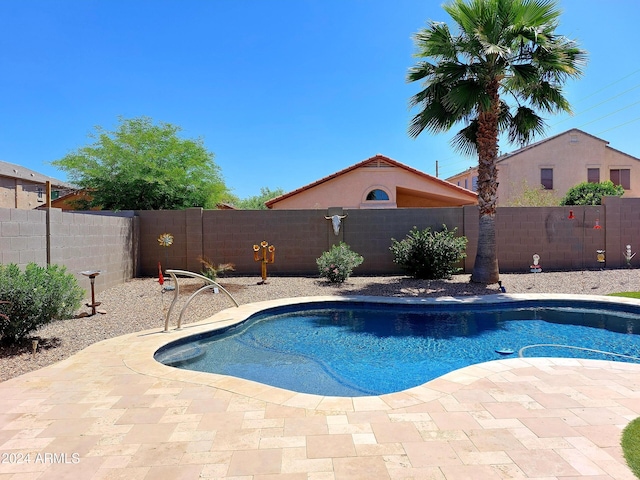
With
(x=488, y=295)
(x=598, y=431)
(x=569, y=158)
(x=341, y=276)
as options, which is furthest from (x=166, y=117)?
(x=569, y=158)

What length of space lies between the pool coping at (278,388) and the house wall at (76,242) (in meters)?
2.79

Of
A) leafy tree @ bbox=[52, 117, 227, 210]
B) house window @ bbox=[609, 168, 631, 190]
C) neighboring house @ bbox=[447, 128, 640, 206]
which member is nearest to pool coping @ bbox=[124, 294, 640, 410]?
leafy tree @ bbox=[52, 117, 227, 210]

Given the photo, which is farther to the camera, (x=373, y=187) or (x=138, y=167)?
(x=373, y=187)

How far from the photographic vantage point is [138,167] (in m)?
15.2

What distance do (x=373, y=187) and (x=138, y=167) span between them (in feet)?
36.6

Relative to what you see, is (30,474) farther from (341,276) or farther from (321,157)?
(321,157)

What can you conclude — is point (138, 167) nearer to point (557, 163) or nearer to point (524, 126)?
point (524, 126)

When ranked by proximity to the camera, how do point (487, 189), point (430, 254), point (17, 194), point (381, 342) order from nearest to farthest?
point (381, 342)
point (487, 189)
point (430, 254)
point (17, 194)

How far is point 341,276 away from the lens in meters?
11.3

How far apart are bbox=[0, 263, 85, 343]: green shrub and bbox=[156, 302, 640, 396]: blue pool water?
1.60 meters

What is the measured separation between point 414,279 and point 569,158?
22669 mm

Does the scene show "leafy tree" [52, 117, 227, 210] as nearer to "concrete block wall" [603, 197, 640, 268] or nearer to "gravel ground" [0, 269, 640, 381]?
"gravel ground" [0, 269, 640, 381]

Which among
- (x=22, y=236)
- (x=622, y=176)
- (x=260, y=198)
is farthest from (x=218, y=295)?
(x=260, y=198)

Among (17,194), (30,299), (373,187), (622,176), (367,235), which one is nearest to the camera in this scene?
(30,299)
